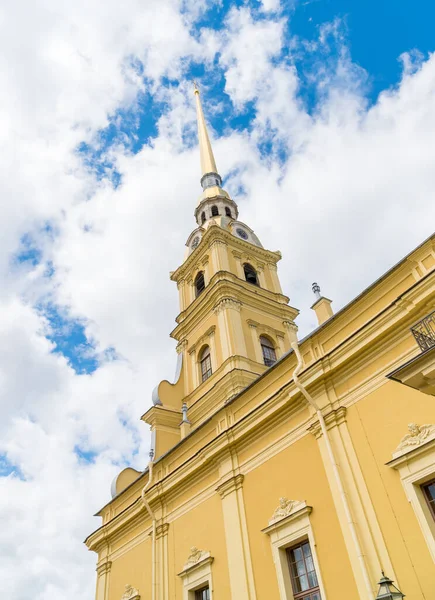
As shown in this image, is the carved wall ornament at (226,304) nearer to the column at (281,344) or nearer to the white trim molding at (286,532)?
the column at (281,344)

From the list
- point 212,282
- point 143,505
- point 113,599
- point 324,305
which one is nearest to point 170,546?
point 143,505

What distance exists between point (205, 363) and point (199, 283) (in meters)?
4.97

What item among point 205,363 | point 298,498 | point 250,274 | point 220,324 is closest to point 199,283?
point 250,274

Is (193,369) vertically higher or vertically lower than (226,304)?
lower

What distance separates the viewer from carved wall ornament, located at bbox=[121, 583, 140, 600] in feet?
51.4

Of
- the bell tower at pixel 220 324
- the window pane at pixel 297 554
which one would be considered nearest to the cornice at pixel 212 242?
the bell tower at pixel 220 324

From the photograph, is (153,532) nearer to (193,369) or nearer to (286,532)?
(286,532)

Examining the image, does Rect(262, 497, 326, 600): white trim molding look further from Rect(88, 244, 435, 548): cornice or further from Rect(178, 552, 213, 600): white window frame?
Rect(178, 552, 213, 600): white window frame

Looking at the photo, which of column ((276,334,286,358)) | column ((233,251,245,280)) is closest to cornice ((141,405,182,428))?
column ((276,334,286,358))

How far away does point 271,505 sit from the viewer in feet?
39.8

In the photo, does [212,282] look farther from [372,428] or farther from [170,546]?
[372,428]

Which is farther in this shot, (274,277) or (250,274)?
(274,277)

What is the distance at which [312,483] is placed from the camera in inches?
446

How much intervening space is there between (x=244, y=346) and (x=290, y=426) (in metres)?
8.99
